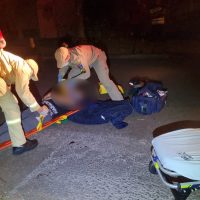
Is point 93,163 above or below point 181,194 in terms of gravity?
below

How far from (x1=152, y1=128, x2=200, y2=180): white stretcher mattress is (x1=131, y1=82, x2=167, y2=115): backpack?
201cm

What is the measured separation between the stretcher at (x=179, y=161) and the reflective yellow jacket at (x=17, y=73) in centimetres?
191

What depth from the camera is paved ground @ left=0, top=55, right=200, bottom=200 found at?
3.49 metres

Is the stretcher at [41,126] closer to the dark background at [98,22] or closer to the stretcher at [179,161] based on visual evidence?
the stretcher at [179,161]

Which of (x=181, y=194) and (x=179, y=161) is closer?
(x=179, y=161)

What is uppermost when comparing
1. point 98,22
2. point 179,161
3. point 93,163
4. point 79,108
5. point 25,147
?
point 98,22

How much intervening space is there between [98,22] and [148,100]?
1121cm

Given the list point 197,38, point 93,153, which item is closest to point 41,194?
point 93,153

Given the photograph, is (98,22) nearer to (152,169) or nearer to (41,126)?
(41,126)

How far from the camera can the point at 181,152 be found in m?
2.99

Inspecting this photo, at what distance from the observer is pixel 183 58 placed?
973 centimetres

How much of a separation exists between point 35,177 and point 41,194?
0.39 meters

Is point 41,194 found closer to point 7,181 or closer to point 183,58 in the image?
point 7,181

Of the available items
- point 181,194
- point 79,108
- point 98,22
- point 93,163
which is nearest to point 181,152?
point 181,194
